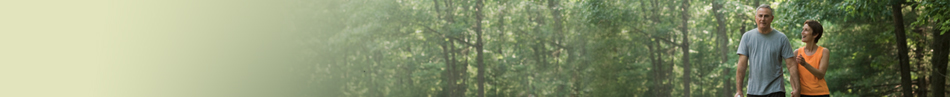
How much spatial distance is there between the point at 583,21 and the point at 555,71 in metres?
2.52

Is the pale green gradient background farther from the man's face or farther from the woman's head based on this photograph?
the man's face

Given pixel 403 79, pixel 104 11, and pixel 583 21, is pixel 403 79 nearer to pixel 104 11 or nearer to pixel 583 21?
pixel 583 21

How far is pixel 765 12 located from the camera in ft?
10.3

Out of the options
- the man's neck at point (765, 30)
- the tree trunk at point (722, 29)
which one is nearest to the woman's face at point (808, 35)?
the man's neck at point (765, 30)

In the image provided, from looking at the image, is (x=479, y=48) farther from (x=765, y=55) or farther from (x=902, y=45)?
(x=765, y=55)

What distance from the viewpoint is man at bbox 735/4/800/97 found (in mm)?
3176

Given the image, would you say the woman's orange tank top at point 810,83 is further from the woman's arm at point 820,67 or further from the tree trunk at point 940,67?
the tree trunk at point 940,67

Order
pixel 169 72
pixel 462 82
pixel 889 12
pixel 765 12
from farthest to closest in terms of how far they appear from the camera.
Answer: pixel 169 72
pixel 462 82
pixel 889 12
pixel 765 12

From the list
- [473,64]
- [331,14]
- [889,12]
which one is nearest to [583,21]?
[473,64]

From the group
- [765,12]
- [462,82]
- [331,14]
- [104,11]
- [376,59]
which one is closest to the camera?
[765,12]

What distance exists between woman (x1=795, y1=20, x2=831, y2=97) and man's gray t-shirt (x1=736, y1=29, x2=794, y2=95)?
0.11 meters

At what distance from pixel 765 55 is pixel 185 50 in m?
26.6

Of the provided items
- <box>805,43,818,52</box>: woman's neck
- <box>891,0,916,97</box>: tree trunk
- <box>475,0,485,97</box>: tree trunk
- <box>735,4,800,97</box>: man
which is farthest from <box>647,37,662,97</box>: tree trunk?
<box>735,4,800,97</box>: man

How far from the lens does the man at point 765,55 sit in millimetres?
3176
